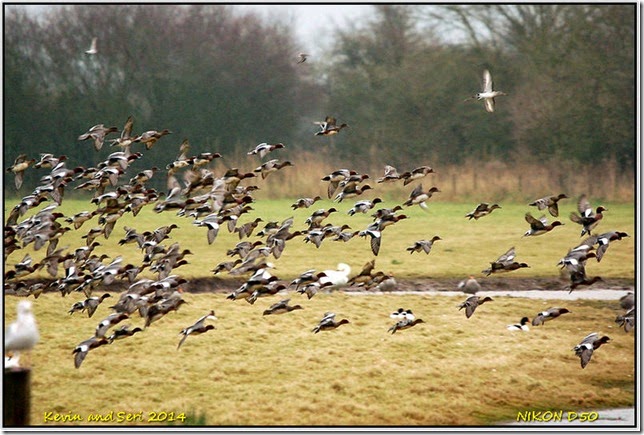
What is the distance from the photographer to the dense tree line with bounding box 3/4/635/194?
24.0 meters

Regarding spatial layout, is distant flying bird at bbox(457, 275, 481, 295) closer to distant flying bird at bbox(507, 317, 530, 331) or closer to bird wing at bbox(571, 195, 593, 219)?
distant flying bird at bbox(507, 317, 530, 331)

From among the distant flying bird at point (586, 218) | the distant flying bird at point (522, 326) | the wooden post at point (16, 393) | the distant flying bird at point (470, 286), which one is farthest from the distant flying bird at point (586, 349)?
the wooden post at point (16, 393)

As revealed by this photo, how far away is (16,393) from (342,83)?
21.8 meters

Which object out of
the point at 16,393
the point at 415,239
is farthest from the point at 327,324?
the point at 415,239

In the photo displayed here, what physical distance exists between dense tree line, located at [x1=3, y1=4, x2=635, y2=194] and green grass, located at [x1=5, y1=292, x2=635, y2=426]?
1234cm

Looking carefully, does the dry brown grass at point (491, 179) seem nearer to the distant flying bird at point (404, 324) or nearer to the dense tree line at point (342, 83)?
the dense tree line at point (342, 83)

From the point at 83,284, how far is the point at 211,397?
6.51 feet

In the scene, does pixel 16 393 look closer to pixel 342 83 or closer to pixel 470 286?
pixel 470 286

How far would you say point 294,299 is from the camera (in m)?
13.2

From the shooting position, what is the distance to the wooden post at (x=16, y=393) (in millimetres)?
7176

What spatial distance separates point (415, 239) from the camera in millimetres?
18703

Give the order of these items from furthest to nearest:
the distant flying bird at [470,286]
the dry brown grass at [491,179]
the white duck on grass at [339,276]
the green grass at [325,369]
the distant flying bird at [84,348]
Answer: the dry brown grass at [491,179] < the distant flying bird at [470,286] < the white duck on grass at [339,276] < the distant flying bird at [84,348] < the green grass at [325,369]

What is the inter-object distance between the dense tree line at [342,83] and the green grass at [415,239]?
129 inches

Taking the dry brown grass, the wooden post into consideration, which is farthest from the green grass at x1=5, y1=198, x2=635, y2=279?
the wooden post
